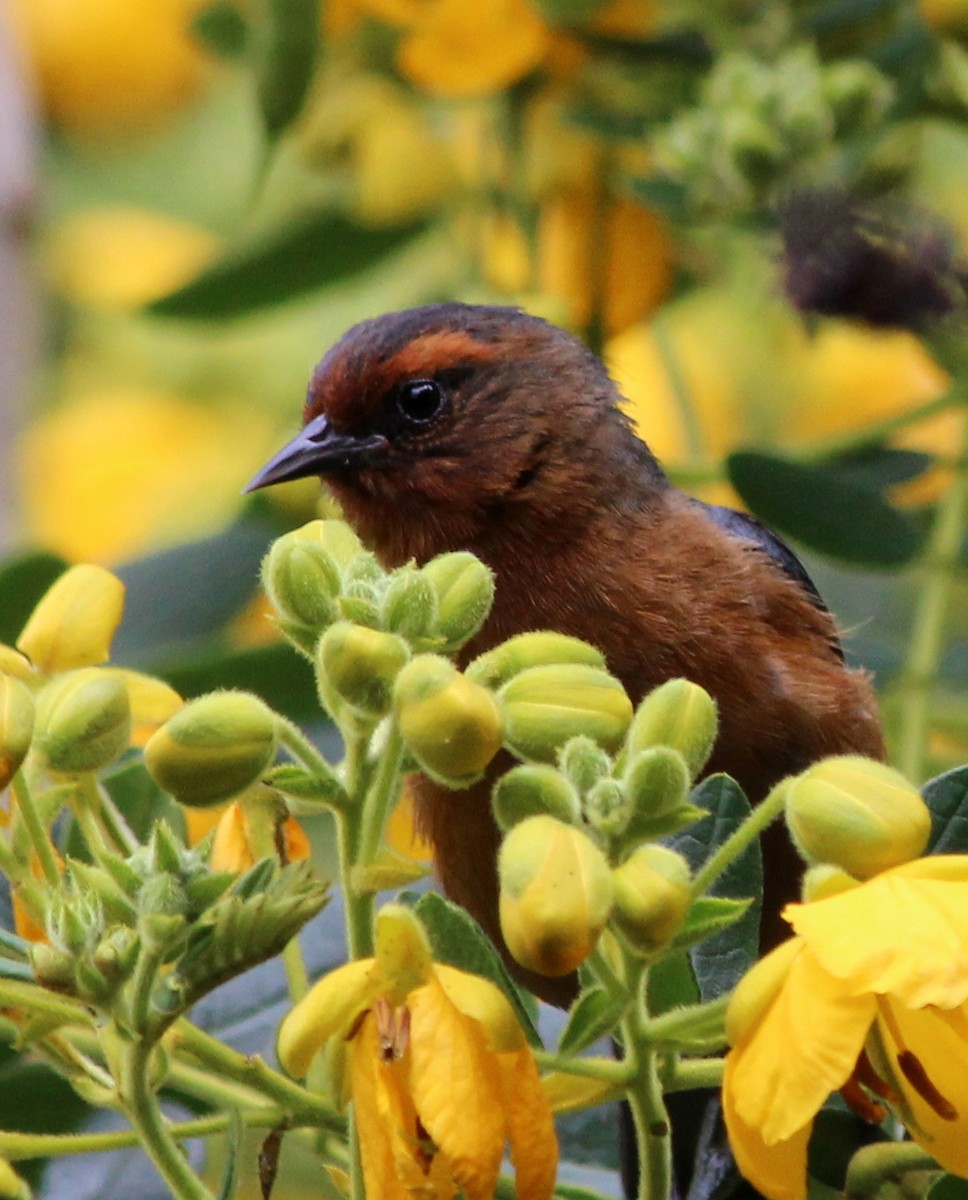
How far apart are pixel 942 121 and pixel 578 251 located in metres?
0.83

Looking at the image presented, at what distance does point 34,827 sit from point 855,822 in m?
0.86

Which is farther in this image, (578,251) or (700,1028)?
(578,251)

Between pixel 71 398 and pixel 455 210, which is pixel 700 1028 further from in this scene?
pixel 71 398

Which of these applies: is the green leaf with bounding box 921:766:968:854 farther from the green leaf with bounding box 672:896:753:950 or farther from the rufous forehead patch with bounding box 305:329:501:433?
the rufous forehead patch with bounding box 305:329:501:433

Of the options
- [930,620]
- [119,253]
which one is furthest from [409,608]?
[119,253]

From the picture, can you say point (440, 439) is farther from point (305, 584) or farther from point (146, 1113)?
point (146, 1113)

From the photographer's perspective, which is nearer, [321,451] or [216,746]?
[216,746]

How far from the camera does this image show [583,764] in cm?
199

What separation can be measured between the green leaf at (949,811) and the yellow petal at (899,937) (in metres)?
0.45

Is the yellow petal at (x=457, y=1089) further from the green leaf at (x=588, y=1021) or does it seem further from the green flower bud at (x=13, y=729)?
the green flower bud at (x=13, y=729)

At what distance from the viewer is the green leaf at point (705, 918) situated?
202 cm

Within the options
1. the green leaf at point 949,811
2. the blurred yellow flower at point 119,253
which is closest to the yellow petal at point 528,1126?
the green leaf at point 949,811

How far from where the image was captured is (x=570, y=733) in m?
2.01

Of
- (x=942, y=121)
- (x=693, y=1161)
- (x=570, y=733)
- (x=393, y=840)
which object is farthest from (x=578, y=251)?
(x=570, y=733)
